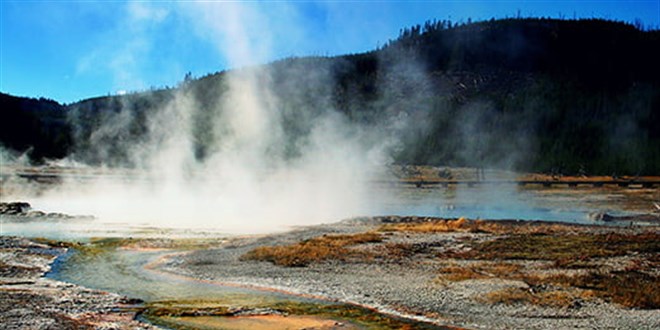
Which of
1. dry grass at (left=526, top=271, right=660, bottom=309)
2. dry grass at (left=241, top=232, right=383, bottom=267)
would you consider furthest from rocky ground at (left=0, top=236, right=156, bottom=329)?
dry grass at (left=526, top=271, right=660, bottom=309)

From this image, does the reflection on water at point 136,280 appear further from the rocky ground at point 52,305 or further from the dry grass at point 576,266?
the dry grass at point 576,266

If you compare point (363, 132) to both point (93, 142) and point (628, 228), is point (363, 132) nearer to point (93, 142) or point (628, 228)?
point (93, 142)

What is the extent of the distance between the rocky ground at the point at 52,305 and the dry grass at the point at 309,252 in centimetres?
690

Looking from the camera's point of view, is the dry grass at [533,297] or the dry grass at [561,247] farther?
the dry grass at [561,247]

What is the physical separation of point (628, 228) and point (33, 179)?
63.0m

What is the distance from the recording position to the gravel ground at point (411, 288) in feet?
44.0

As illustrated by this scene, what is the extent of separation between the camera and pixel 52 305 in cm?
1452

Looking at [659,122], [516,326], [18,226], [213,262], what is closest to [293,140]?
[659,122]

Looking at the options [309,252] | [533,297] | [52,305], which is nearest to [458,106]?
[309,252]

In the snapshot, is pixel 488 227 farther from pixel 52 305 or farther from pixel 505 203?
pixel 505 203

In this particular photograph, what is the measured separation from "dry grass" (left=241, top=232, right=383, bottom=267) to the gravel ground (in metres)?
0.60

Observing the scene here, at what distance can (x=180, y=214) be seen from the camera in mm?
43531

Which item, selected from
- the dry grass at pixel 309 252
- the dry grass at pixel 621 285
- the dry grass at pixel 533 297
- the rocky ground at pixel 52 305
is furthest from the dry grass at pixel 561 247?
the rocky ground at pixel 52 305

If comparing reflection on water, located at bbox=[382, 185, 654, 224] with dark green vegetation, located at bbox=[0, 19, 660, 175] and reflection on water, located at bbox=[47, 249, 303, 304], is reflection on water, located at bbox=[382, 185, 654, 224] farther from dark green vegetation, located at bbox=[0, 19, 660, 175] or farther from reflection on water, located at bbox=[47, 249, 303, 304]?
dark green vegetation, located at bbox=[0, 19, 660, 175]
